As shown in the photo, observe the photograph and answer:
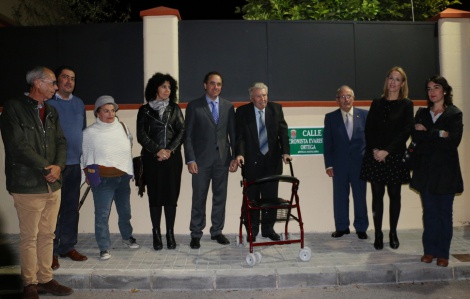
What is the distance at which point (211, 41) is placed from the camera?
6672mm

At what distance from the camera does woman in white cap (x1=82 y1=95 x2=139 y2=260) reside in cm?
538

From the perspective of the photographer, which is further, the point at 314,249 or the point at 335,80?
the point at 335,80

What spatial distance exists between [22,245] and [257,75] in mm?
4059

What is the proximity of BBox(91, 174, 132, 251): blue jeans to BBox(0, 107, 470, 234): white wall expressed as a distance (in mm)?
684

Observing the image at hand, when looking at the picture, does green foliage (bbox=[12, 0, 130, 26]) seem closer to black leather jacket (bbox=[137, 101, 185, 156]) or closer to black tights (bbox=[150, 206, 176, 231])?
black leather jacket (bbox=[137, 101, 185, 156])

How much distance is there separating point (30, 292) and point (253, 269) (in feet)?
7.35

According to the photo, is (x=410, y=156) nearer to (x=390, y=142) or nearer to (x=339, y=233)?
(x=390, y=142)

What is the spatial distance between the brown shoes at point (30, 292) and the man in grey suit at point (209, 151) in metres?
2.19

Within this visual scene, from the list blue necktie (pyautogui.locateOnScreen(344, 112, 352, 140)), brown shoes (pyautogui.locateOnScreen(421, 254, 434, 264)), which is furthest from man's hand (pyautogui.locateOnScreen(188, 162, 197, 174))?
brown shoes (pyautogui.locateOnScreen(421, 254, 434, 264))

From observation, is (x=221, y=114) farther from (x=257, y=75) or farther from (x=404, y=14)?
(x=404, y=14)

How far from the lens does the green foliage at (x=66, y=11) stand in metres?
9.52

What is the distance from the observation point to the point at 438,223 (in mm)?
4984

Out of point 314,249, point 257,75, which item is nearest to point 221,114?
point 257,75

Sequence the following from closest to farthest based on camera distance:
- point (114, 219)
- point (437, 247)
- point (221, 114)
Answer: point (437, 247) → point (221, 114) → point (114, 219)
